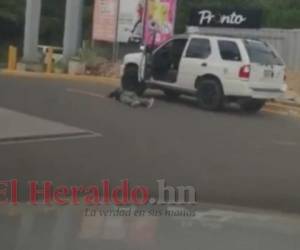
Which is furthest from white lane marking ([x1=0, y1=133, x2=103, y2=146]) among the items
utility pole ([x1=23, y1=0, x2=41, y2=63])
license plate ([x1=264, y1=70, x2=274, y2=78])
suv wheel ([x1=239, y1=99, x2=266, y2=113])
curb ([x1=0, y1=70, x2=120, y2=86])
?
utility pole ([x1=23, y1=0, x2=41, y2=63])

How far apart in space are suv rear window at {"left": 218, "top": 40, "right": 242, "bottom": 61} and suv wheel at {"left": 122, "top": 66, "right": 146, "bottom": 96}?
2394mm

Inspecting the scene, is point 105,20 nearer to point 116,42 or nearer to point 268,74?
point 116,42

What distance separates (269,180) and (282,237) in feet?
10.7

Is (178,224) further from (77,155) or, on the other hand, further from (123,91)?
(123,91)

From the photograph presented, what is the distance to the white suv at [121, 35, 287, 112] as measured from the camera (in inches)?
768

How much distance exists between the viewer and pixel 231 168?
11672 millimetres

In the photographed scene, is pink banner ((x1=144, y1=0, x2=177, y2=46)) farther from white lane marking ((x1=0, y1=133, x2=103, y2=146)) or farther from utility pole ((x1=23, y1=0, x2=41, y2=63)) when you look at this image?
white lane marking ((x1=0, y1=133, x2=103, y2=146))

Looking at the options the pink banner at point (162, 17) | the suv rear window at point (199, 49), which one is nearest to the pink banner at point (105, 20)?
the pink banner at point (162, 17)

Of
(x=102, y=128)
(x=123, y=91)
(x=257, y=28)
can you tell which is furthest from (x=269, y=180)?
(x=257, y=28)

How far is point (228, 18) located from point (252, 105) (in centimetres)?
928

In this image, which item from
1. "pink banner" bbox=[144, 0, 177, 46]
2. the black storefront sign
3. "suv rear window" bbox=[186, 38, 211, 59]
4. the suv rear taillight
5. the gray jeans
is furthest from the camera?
"pink banner" bbox=[144, 0, 177, 46]

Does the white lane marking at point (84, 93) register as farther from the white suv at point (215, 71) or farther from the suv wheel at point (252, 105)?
the suv wheel at point (252, 105)

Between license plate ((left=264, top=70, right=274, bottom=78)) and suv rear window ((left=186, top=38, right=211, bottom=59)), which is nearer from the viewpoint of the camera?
license plate ((left=264, top=70, right=274, bottom=78))

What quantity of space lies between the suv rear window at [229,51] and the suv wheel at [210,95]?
2.15 feet
